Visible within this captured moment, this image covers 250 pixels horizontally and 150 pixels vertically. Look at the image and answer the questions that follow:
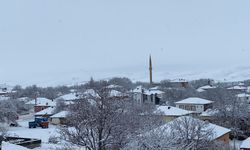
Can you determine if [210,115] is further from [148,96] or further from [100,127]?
[100,127]

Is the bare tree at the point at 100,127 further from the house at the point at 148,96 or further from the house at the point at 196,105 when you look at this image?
the house at the point at 148,96

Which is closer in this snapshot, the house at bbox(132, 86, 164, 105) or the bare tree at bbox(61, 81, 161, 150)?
the bare tree at bbox(61, 81, 161, 150)

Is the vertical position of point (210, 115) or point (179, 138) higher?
point (179, 138)

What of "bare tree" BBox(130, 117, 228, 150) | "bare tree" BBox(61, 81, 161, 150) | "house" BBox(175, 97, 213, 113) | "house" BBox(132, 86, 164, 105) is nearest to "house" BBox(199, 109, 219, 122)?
"house" BBox(175, 97, 213, 113)

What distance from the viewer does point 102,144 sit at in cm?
1432

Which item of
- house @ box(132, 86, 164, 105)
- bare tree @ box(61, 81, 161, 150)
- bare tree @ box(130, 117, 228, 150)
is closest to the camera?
bare tree @ box(130, 117, 228, 150)

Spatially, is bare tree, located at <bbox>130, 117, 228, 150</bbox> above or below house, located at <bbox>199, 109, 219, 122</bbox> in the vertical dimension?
above

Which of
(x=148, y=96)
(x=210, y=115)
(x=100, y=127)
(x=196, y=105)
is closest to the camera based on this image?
(x=100, y=127)

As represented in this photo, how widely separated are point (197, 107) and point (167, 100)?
591 inches

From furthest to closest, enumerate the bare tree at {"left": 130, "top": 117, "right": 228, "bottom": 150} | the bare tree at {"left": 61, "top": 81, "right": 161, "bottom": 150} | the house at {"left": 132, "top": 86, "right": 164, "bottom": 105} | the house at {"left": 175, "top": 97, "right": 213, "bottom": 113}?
the house at {"left": 132, "top": 86, "right": 164, "bottom": 105} < the house at {"left": 175, "top": 97, "right": 213, "bottom": 113} < the bare tree at {"left": 61, "top": 81, "right": 161, "bottom": 150} < the bare tree at {"left": 130, "top": 117, "right": 228, "bottom": 150}

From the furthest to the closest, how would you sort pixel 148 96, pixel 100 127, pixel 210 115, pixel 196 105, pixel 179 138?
pixel 148 96
pixel 196 105
pixel 210 115
pixel 179 138
pixel 100 127

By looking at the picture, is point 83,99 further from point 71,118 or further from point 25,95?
point 25,95

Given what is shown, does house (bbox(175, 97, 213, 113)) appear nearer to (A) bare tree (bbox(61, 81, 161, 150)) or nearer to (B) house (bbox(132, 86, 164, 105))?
(B) house (bbox(132, 86, 164, 105))

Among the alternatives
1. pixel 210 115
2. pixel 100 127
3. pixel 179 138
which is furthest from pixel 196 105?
pixel 100 127
